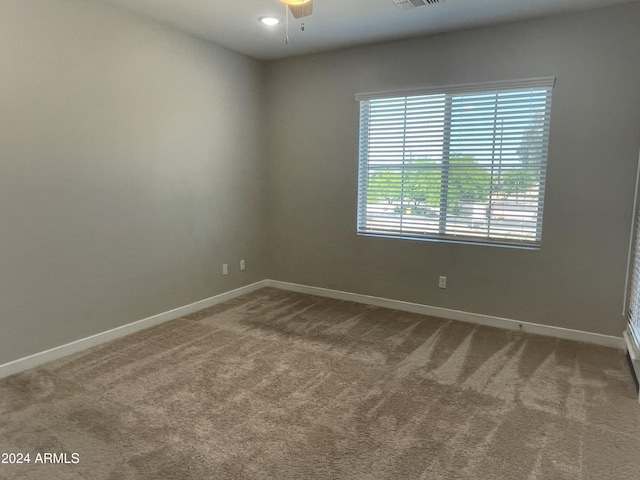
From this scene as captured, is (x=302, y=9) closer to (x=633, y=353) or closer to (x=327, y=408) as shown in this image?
(x=327, y=408)

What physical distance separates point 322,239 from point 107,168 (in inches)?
90.6

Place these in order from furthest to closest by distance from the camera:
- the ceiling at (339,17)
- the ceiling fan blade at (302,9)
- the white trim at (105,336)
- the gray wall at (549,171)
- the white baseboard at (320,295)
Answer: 1. the gray wall at (549,171)
2. the ceiling at (339,17)
3. the white baseboard at (320,295)
4. the white trim at (105,336)
5. the ceiling fan blade at (302,9)

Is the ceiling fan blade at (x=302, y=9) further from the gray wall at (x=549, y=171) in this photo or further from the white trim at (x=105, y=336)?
the white trim at (x=105, y=336)

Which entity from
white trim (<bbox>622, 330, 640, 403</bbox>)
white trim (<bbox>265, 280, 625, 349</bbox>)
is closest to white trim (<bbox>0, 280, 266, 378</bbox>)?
white trim (<bbox>265, 280, 625, 349</bbox>)

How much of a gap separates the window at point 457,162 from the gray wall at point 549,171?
10cm

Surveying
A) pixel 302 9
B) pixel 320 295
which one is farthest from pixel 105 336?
pixel 302 9

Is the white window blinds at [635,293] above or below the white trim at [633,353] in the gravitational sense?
above

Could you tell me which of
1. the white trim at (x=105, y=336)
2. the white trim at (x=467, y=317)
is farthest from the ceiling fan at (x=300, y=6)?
the white trim at (x=467, y=317)

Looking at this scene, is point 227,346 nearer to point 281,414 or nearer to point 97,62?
point 281,414

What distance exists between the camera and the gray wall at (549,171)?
316cm

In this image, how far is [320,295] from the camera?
470 cm

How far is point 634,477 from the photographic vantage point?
184 centimetres

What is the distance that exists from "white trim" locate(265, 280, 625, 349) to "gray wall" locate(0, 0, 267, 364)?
1038 millimetres

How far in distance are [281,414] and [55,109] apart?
260 cm
